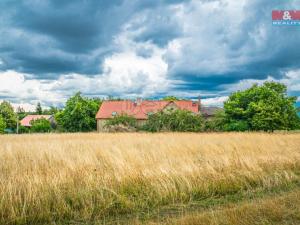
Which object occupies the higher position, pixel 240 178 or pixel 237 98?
pixel 237 98

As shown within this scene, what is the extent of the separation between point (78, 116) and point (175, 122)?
83.8 ft

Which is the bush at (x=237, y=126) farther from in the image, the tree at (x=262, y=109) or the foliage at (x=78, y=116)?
the foliage at (x=78, y=116)

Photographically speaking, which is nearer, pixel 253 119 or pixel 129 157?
pixel 129 157

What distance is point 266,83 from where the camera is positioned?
132 feet

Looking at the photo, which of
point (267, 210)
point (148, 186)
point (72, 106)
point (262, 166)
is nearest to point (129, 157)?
point (148, 186)

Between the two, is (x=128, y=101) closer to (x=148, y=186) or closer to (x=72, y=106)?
(x=72, y=106)

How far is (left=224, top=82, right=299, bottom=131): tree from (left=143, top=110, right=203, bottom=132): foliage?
4.83m

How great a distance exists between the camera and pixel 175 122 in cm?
3450

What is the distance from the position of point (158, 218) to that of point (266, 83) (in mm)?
39843

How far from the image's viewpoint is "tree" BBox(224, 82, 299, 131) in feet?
115

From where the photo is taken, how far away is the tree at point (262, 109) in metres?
35.1

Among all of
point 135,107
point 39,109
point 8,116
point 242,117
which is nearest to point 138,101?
point 135,107

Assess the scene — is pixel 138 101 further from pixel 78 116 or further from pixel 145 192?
pixel 145 192

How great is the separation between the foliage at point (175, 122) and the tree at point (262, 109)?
4.83 m
